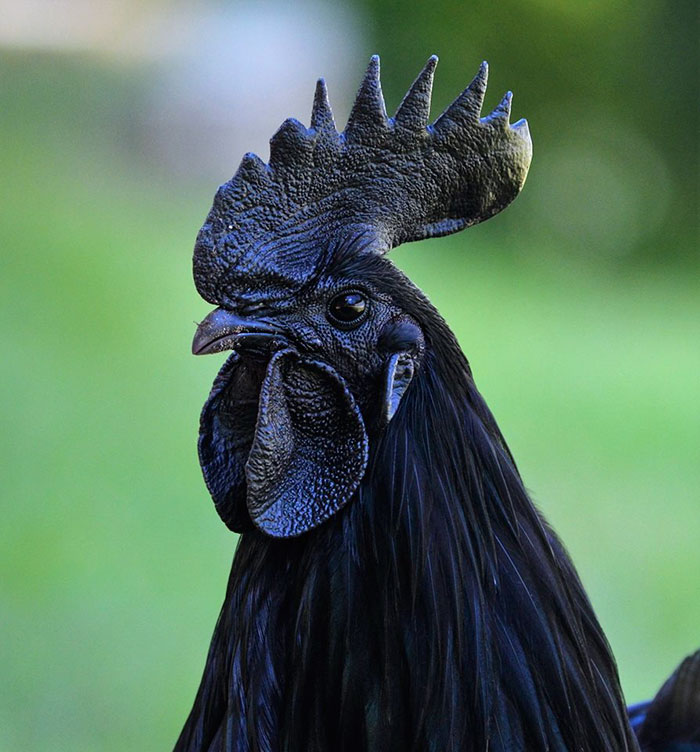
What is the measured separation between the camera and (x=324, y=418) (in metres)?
1.75

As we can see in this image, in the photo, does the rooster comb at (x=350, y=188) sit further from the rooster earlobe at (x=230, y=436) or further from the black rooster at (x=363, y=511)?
the rooster earlobe at (x=230, y=436)

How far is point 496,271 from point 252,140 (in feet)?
11.9

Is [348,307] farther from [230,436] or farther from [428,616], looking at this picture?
[428,616]

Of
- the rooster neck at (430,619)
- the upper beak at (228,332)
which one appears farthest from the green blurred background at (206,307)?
the upper beak at (228,332)

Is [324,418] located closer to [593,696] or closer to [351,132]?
[351,132]

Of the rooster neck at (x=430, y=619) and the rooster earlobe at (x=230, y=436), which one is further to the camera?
the rooster earlobe at (x=230, y=436)

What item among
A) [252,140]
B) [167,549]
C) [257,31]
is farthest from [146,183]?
[167,549]

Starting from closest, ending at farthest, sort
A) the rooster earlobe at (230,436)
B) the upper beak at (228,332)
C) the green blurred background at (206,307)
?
the upper beak at (228,332) → the rooster earlobe at (230,436) → the green blurred background at (206,307)

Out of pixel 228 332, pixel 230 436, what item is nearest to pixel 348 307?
pixel 228 332

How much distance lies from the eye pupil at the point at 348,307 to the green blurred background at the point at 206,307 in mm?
2652

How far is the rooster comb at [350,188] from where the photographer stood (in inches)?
68.7

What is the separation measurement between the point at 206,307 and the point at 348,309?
6.41m

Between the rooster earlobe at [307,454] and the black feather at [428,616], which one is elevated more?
the rooster earlobe at [307,454]

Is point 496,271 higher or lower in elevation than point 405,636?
higher
